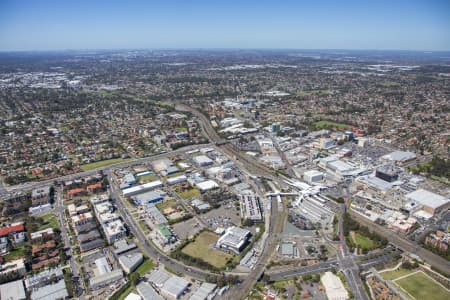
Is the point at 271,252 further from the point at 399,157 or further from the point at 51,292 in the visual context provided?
the point at 399,157

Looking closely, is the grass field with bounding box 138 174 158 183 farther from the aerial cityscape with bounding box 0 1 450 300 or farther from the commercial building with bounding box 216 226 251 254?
the commercial building with bounding box 216 226 251 254

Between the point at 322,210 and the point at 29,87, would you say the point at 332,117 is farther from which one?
the point at 29,87

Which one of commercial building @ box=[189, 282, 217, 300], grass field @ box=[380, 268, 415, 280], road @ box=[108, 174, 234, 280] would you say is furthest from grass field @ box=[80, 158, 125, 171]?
grass field @ box=[380, 268, 415, 280]

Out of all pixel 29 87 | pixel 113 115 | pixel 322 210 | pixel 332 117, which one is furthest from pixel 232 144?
pixel 29 87

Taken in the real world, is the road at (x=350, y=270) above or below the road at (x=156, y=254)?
above

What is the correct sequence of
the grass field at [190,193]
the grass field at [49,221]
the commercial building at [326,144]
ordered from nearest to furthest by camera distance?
the grass field at [49,221]
the grass field at [190,193]
the commercial building at [326,144]

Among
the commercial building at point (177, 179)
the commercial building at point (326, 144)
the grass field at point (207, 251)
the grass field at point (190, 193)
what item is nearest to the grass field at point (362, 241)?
the grass field at point (207, 251)

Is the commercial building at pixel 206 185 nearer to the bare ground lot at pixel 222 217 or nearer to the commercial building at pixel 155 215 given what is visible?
the bare ground lot at pixel 222 217
